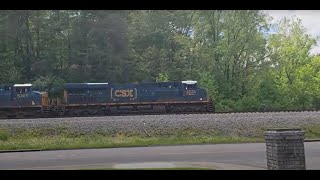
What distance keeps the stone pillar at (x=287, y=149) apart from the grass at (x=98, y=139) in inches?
422

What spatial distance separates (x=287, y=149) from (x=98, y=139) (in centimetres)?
1282

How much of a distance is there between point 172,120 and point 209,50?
2798 cm

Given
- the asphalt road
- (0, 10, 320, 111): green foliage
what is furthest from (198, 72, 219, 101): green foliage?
the asphalt road

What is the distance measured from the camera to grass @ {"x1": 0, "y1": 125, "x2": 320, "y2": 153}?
722 inches

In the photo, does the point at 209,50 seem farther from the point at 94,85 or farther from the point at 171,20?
the point at 94,85

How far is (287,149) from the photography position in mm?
7812

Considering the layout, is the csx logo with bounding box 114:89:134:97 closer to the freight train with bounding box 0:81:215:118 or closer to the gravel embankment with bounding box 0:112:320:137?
the freight train with bounding box 0:81:215:118

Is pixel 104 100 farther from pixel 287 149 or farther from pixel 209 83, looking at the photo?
pixel 287 149

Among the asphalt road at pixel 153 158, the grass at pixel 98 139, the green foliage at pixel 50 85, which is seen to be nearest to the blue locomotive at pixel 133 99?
the green foliage at pixel 50 85

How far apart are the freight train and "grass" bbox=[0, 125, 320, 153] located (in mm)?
11540

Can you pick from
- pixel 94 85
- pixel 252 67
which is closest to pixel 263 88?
pixel 252 67

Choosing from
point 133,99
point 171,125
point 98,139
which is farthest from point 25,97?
point 171,125
